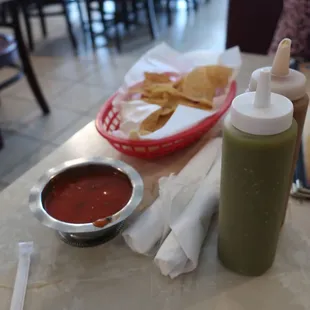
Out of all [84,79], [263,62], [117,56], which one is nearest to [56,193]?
[263,62]

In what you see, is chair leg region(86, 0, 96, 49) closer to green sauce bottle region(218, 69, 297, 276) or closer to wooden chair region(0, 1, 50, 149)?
wooden chair region(0, 1, 50, 149)

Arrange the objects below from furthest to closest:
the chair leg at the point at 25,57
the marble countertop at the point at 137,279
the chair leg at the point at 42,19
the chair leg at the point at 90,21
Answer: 1. the chair leg at the point at 42,19
2. the chair leg at the point at 90,21
3. the chair leg at the point at 25,57
4. the marble countertop at the point at 137,279

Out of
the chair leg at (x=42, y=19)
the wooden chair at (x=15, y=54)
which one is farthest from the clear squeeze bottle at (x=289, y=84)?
the chair leg at (x=42, y=19)

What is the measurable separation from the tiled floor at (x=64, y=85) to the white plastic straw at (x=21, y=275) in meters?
1.18

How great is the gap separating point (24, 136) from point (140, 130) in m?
1.40

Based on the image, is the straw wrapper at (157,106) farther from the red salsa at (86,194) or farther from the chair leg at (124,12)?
the chair leg at (124,12)

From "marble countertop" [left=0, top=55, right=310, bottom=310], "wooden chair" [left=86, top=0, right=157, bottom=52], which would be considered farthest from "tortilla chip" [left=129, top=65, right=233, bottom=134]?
"wooden chair" [left=86, top=0, right=157, bottom=52]

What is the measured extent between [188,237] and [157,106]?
1.17ft

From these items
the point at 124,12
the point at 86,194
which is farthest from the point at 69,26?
the point at 86,194

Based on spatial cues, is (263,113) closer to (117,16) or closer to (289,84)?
(289,84)

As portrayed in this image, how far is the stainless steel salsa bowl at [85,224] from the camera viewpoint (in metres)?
→ 0.56

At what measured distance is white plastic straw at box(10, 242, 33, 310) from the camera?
1.75ft

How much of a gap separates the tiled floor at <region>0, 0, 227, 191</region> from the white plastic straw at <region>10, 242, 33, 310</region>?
3.88 feet

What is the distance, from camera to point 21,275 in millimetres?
572
